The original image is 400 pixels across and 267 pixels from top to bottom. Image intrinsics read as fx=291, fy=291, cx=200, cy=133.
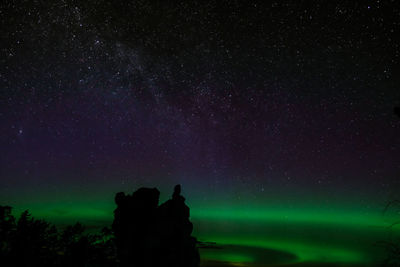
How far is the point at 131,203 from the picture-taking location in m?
14.7

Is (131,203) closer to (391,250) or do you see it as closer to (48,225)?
(48,225)

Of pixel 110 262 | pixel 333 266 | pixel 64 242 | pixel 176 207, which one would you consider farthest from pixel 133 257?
pixel 333 266

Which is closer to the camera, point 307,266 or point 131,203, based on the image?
point 131,203

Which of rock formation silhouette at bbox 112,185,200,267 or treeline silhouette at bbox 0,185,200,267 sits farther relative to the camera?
rock formation silhouette at bbox 112,185,200,267

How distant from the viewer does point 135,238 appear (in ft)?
46.2

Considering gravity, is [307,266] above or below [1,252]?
below

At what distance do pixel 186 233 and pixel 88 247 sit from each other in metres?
5.60

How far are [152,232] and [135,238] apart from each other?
0.87 m

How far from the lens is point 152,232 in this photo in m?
14.1

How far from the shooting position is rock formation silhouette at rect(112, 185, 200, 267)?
13883mm

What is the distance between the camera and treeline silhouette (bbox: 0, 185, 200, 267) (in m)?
10.4

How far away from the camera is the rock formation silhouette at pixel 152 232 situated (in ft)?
45.5

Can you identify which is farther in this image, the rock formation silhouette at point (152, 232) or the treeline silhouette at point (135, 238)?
the rock formation silhouette at point (152, 232)

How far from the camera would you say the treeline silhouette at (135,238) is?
10.4m
